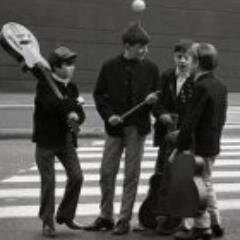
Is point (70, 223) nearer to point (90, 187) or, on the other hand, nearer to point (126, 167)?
point (126, 167)

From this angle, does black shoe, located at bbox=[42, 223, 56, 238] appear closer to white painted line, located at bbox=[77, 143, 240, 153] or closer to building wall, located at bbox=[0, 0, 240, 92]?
white painted line, located at bbox=[77, 143, 240, 153]

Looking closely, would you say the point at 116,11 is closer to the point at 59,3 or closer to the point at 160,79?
the point at 59,3

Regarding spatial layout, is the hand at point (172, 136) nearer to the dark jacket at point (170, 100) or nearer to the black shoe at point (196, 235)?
the dark jacket at point (170, 100)

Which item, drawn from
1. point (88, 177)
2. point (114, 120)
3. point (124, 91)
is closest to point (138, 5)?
point (88, 177)

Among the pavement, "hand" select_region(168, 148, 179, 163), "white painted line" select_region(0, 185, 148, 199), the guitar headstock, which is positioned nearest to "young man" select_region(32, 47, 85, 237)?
the guitar headstock

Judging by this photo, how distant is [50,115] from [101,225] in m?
1.11

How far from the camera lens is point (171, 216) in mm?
8422

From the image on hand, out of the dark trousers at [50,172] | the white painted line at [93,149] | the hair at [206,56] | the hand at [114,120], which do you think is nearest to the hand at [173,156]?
the hand at [114,120]

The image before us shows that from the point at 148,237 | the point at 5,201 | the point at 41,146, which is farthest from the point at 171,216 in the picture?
the point at 5,201

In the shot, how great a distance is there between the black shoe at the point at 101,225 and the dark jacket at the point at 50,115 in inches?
31.0

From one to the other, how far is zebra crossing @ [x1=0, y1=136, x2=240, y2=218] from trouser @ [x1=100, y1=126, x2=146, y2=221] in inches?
40.5

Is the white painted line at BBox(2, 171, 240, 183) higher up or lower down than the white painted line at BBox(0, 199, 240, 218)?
lower down

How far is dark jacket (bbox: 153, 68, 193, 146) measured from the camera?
29.2ft

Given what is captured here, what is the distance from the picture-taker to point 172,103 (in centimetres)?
903
